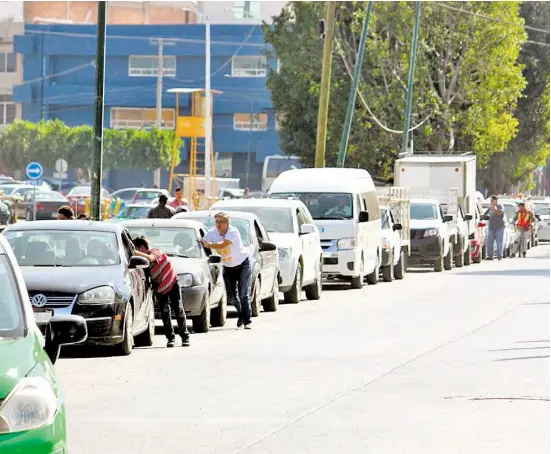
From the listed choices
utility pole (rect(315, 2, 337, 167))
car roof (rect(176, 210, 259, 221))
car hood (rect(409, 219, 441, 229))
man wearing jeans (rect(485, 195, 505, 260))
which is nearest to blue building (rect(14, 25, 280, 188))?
man wearing jeans (rect(485, 195, 505, 260))

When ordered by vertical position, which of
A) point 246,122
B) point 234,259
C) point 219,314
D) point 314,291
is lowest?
point 314,291

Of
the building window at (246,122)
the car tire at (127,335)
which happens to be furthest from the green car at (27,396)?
the building window at (246,122)

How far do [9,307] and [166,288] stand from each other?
10895mm

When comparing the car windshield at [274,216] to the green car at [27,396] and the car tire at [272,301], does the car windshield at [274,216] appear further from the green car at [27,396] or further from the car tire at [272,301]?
the green car at [27,396]

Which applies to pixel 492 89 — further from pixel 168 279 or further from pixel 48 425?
pixel 48 425

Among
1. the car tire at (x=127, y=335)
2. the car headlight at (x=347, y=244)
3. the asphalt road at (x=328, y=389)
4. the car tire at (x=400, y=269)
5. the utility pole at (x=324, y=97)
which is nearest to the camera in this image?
the asphalt road at (x=328, y=389)

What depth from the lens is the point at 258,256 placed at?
953 inches

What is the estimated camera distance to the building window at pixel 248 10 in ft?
403

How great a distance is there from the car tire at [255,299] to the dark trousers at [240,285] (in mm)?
1177

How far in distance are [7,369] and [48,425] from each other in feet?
0.95

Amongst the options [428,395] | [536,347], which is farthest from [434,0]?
[428,395]

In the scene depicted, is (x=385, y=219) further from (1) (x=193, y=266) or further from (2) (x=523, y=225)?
(1) (x=193, y=266)

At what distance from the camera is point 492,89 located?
→ 64.9 metres

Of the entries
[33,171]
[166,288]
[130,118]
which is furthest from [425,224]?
[130,118]
